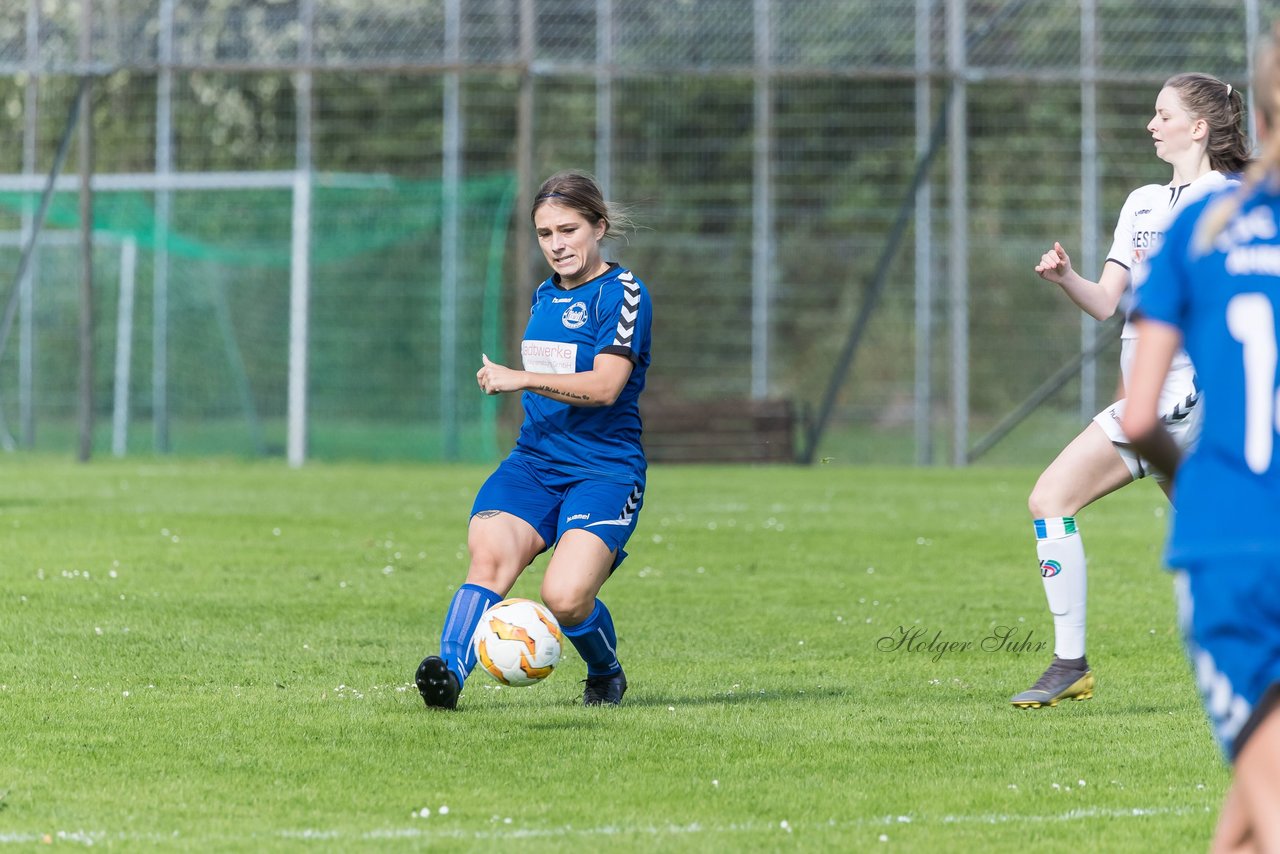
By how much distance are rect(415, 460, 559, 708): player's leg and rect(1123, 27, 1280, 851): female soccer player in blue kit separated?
3.53 meters

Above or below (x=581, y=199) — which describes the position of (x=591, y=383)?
below

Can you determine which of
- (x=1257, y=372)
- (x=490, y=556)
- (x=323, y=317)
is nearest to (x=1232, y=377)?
(x=1257, y=372)

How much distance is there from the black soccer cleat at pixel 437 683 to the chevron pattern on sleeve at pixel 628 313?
123cm

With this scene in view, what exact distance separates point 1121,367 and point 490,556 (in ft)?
7.58

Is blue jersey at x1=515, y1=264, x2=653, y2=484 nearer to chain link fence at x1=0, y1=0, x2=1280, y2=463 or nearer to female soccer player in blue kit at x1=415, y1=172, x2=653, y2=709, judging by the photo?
female soccer player in blue kit at x1=415, y1=172, x2=653, y2=709

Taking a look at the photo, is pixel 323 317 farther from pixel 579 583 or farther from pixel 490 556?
pixel 579 583

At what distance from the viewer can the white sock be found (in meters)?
6.53

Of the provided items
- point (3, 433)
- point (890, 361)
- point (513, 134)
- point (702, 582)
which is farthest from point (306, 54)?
point (702, 582)

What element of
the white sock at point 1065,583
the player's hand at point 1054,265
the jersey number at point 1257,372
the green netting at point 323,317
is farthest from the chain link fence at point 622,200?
the jersey number at point 1257,372

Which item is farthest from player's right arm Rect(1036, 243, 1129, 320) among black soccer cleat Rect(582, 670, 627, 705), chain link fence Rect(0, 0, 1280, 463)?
chain link fence Rect(0, 0, 1280, 463)

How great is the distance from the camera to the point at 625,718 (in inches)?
246

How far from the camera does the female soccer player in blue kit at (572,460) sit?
20.3 ft

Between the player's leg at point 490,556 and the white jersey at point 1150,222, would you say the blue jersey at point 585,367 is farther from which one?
the white jersey at point 1150,222

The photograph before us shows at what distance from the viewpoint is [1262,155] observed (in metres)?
2.87
